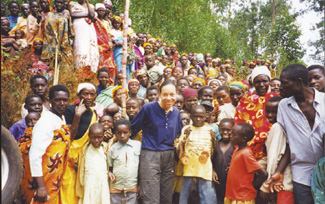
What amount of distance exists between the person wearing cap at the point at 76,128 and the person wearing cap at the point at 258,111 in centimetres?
212

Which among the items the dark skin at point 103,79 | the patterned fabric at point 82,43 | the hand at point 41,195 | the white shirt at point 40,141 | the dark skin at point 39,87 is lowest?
the hand at point 41,195

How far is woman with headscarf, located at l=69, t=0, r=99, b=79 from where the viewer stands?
6953 mm

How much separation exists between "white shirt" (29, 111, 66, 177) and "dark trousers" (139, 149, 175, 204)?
1263mm

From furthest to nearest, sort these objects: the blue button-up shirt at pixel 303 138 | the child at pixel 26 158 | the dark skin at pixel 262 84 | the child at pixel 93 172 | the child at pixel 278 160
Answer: the dark skin at pixel 262 84, the child at pixel 93 172, the child at pixel 26 158, the child at pixel 278 160, the blue button-up shirt at pixel 303 138

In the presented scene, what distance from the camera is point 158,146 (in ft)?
13.2

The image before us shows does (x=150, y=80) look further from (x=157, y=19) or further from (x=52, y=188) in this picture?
(x=157, y=19)

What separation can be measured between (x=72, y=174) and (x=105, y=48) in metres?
4.56

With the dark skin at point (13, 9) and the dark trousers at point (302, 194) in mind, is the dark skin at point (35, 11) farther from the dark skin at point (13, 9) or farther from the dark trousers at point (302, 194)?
the dark trousers at point (302, 194)

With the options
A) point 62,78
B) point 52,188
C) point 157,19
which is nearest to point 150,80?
point 62,78

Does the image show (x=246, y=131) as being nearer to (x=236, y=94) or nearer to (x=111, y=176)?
(x=236, y=94)

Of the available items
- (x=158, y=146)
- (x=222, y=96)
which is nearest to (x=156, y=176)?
(x=158, y=146)

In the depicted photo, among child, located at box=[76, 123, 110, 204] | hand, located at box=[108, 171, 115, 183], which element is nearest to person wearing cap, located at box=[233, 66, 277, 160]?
hand, located at box=[108, 171, 115, 183]

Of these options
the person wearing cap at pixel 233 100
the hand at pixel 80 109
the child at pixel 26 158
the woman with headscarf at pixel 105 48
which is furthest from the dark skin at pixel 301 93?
the woman with headscarf at pixel 105 48

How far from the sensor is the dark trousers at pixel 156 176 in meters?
3.90
